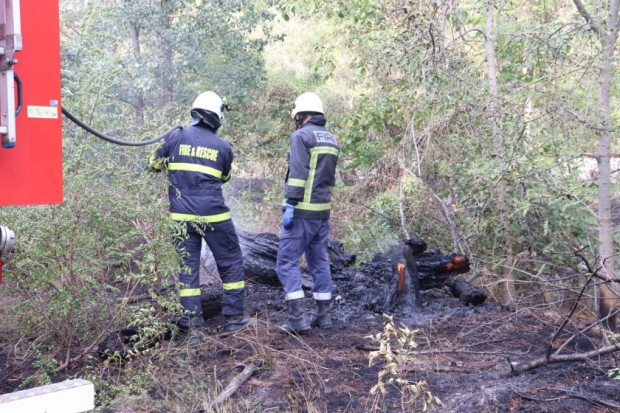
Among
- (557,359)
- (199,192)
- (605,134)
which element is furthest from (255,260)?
(557,359)

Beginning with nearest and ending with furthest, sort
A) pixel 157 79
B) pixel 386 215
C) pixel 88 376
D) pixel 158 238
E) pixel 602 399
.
Answer: pixel 602 399, pixel 88 376, pixel 158 238, pixel 386 215, pixel 157 79

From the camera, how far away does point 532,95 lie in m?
6.91

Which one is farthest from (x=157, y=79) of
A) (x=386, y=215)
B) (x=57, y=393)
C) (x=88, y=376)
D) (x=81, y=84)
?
(x=57, y=393)

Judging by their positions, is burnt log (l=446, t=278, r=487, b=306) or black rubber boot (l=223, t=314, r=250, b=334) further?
burnt log (l=446, t=278, r=487, b=306)

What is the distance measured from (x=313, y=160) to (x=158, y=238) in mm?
2037

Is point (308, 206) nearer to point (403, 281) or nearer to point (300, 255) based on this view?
point (300, 255)

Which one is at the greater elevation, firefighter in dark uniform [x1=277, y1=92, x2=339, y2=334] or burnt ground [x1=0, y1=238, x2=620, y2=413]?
firefighter in dark uniform [x1=277, y1=92, x2=339, y2=334]

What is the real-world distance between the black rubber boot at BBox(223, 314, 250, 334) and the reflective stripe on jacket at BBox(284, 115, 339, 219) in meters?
1.08

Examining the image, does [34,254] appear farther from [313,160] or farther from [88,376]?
[313,160]

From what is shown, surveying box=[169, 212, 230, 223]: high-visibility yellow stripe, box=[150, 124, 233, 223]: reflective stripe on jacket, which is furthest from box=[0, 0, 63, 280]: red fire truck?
box=[150, 124, 233, 223]: reflective stripe on jacket

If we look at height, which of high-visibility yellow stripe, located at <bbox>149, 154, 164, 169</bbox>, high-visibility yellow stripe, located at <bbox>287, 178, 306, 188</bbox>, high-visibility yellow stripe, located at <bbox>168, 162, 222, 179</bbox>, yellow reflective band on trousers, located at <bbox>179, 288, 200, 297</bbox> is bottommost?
yellow reflective band on trousers, located at <bbox>179, 288, 200, 297</bbox>

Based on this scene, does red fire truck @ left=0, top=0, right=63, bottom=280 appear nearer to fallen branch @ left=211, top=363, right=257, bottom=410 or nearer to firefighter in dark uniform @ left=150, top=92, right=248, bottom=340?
fallen branch @ left=211, top=363, right=257, bottom=410

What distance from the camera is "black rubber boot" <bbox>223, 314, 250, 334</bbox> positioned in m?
6.22

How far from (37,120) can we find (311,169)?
3521 millimetres
